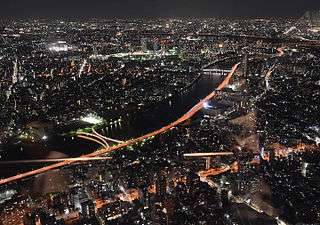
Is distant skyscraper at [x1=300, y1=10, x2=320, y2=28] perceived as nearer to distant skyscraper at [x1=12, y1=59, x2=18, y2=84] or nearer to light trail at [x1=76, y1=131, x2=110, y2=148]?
distant skyscraper at [x1=12, y1=59, x2=18, y2=84]

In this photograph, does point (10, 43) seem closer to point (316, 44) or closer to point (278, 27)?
point (316, 44)

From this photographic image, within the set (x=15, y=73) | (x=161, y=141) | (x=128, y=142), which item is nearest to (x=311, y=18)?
(x=15, y=73)

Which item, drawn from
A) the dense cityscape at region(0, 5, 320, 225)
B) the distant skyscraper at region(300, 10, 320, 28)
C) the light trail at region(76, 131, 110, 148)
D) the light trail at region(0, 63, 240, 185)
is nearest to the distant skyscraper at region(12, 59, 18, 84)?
the dense cityscape at region(0, 5, 320, 225)

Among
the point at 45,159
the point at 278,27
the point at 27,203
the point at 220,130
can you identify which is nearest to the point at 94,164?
the point at 45,159

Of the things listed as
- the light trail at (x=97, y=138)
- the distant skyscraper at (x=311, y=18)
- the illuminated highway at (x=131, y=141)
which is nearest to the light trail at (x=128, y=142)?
the illuminated highway at (x=131, y=141)

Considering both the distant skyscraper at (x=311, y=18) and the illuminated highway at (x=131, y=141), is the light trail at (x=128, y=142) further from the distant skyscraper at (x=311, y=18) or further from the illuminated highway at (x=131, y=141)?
the distant skyscraper at (x=311, y=18)

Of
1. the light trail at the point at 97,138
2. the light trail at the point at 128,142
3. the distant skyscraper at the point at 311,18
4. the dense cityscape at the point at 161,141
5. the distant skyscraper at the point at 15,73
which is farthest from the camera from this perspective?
the distant skyscraper at the point at 311,18

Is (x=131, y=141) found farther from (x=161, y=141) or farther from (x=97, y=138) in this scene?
(x=97, y=138)

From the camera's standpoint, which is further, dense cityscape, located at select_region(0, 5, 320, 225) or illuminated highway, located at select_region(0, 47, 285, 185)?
illuminated highway, located at select_region(0, 47, 285, 185)
